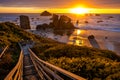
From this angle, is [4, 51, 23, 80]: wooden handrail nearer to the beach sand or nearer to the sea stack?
the beach sand

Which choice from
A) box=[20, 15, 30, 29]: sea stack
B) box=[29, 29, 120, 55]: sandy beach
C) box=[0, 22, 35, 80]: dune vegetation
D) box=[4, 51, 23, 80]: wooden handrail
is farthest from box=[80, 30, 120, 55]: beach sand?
box=[20, 15, 30, 29]: sea stack

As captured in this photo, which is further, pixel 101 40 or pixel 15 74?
pixel 101 40

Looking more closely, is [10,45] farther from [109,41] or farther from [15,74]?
[109,41]

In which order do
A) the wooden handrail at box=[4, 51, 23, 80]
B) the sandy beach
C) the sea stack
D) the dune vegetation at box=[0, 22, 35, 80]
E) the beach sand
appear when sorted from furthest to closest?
1. the sea stack
2. the sandy beach
3. the beach sand
4. the dune vegetation at box=[0, 22, 35, 80]
5. the wooden handrail at box=[4, 51, 23, 80]

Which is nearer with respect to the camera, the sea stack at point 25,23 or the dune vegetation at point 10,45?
the dune vegetation at point 10,45

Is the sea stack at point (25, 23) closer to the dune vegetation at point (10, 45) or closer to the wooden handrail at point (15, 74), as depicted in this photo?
the dune vegetation at point (10, 45)

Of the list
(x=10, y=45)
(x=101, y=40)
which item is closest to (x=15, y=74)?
(x=10, y=45)

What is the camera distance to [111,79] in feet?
25.8

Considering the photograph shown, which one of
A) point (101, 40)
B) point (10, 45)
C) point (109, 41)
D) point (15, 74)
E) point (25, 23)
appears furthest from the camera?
point (25, 23)

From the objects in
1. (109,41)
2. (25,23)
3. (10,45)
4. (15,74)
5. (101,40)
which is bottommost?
(101,40)

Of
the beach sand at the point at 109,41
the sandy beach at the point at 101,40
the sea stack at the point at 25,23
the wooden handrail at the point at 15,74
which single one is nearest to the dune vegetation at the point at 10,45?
the wooden handrail at the point at 15,74

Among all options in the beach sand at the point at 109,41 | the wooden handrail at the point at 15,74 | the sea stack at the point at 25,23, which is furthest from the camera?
the sea stack at the point at 25,23

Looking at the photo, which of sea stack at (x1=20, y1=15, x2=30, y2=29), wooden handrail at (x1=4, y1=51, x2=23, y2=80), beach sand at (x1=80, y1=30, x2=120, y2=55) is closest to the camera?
wooden handrail at (x1=4, y1=51, x2=23, y2=80)

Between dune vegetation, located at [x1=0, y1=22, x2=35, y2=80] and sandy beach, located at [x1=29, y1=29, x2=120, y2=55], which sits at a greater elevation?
dune vegetation, located at [x1=0, y1=22, x2=35, y2=80]
